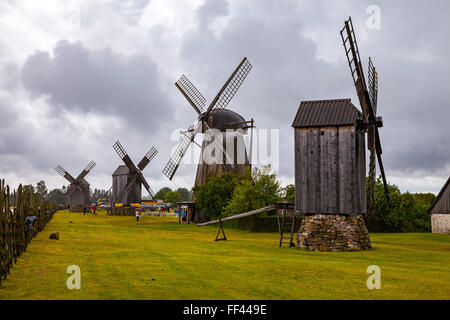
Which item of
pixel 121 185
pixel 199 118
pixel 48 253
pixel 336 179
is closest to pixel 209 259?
pixel 48 253

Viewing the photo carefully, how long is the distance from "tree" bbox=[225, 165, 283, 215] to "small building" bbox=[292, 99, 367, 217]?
1760 centimetres

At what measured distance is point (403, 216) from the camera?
127 feet

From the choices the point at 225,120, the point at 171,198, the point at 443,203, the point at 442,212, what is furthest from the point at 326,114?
the point at 171,198

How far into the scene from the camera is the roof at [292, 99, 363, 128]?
21.3 m

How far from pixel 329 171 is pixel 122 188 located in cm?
6123

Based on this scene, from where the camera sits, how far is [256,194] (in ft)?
131

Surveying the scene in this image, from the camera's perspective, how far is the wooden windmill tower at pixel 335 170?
68.6ft

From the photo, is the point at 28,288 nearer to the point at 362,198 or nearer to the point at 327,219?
the point at 327,219

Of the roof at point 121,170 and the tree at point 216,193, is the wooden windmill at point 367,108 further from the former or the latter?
the roof at point 121,170

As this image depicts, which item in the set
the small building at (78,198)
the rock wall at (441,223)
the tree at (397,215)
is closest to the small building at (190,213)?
the tree at (397,215)

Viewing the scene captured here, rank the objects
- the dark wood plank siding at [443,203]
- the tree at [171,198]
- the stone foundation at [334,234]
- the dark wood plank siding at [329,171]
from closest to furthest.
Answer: the stone foundation at [334,234] → the dark wood plank siding at [329,171] → the dark wood plank siding at [443,203] → the tree at [171,198]

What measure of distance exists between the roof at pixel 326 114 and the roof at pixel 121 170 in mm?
59301

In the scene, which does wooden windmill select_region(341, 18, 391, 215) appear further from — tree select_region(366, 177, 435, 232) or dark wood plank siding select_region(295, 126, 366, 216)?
tree select_region(366, 177, 435, 232)

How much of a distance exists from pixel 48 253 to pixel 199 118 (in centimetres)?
3247
